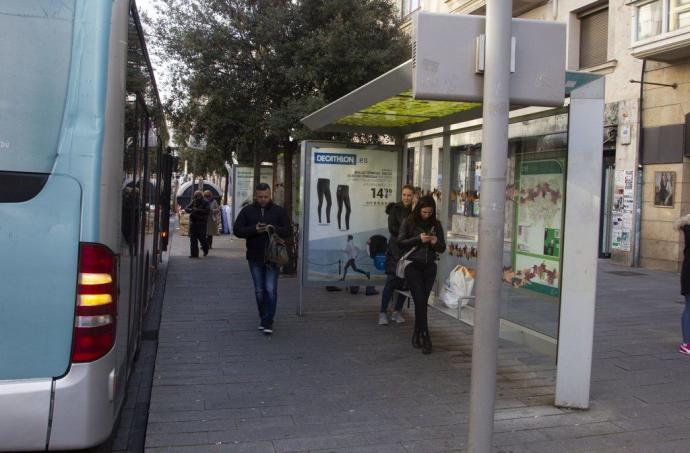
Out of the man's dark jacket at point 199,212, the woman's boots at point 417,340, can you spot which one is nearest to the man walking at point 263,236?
the woman's boots at point 417,340

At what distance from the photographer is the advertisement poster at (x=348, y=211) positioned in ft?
28.3

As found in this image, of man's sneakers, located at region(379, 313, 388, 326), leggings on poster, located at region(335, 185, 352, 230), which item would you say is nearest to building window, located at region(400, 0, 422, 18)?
leggings on poster, located at region(335, 185, 352, 230)

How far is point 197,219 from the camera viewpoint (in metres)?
14.6

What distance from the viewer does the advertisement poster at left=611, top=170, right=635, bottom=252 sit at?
48.8 feet

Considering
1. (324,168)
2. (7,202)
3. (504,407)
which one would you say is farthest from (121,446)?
(324,168)

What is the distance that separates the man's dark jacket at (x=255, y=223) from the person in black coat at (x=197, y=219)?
7.25 m

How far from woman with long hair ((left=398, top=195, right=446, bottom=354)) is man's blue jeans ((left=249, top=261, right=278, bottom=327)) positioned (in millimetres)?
1513

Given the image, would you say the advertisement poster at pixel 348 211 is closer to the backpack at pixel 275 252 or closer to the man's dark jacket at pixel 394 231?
the man's dark jacket at pixel 394 231

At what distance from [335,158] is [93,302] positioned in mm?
5861

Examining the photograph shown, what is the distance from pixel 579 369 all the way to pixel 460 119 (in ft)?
11.8

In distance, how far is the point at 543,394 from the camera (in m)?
5.41

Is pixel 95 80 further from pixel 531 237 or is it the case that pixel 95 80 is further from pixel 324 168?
pixel 324 168

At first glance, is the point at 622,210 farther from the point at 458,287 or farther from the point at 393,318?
the point at 458,287

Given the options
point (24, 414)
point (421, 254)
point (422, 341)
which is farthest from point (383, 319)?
point (24, 414)
